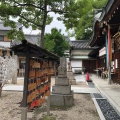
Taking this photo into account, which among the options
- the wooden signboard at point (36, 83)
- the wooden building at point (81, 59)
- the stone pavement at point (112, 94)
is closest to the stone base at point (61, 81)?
the stone pavement at point (112, 94)

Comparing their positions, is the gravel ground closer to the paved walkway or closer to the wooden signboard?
the paved walkway

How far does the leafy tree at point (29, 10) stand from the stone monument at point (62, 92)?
796 centimetres

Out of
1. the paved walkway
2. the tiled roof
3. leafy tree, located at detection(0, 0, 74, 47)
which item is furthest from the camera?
the tiled roof

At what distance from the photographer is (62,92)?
7734 millimetres

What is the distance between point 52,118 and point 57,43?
17.7 m

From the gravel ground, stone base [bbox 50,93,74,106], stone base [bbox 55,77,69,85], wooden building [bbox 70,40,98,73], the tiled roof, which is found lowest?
the gravel ground

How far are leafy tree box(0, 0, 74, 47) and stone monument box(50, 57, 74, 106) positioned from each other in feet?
26.1

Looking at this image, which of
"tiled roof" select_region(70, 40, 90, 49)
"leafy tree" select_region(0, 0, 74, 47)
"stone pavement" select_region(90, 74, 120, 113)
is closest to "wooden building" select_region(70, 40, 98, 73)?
"tiled roof" select_region(70, 40, 90, 49)

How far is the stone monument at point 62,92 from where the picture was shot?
24.4ft

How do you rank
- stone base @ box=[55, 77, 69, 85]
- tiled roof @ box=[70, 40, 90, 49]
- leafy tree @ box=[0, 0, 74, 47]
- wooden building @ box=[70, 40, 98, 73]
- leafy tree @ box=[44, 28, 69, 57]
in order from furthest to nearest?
tiled roof @ box=[70, 40, 90, 49], wooden building @ box=[70, 40, 98, 73], leafy tree @ box=[44, 28, 69, 57], leafy tree @ box=[0, 0, 74, 47], stone base @ box=[55, 77, 69, 85]

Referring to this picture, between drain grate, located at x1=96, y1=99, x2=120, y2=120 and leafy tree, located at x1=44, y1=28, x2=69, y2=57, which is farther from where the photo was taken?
leafy tree, located at x1=44, y1=28, x2=69, y2=57

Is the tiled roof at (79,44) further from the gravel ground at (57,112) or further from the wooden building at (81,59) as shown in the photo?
the gravel ground at (57,112)

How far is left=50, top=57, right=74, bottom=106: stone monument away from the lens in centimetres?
745

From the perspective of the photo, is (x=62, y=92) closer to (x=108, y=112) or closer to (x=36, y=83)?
(x=108, y=112)
